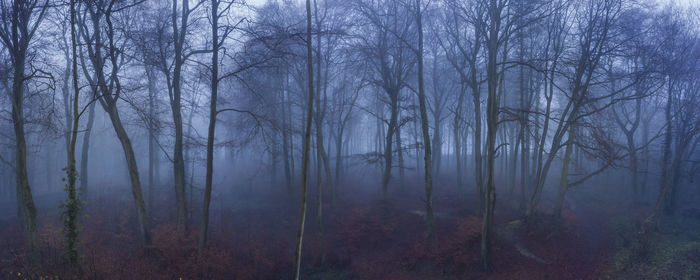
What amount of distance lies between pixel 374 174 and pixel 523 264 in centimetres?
1882

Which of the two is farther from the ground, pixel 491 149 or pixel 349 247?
pixel 491 149

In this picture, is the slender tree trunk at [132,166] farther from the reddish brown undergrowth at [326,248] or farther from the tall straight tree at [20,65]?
the tall straight tree at [20,65]

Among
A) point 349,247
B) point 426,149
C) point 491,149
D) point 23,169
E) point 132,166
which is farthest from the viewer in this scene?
point 349,247

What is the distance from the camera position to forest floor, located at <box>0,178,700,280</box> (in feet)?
33.1

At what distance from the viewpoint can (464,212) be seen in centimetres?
1670

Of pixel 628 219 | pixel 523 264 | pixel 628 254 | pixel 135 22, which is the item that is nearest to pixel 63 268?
pixel 135 22

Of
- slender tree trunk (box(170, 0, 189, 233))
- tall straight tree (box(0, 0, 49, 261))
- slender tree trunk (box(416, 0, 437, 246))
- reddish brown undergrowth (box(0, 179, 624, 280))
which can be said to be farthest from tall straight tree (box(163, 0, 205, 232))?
slender tree trunk (box(416, 0, 437, 246))

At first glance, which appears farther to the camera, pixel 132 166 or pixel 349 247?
pixel 349 247

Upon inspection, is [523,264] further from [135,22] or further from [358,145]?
[358,145]

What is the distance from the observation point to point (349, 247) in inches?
582

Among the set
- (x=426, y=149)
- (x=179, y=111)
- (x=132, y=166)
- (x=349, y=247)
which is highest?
(x=179, y=111)

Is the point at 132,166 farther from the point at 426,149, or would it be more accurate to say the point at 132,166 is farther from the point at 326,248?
the point at 426,149

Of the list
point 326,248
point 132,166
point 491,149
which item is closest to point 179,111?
point 132,166

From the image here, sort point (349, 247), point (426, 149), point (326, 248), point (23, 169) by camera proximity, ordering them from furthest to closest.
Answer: point (349, 247) < point (326, 248) < point (426, 149) < point (23, 169)
